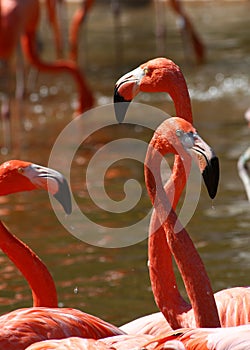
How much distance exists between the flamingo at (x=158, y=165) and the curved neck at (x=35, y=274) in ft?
1.82

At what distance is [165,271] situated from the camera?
4.09 m

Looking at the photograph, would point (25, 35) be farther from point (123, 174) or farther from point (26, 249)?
point (26, 249)

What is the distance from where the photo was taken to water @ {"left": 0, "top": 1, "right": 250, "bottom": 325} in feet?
17.5

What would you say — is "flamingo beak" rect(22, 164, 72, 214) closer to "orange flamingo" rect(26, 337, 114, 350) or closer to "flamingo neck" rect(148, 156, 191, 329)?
"flamingo neck" rect(148, 156, 191, 329)

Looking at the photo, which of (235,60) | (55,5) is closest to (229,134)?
(235,60)

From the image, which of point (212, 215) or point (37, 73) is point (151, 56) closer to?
point (37, 73)

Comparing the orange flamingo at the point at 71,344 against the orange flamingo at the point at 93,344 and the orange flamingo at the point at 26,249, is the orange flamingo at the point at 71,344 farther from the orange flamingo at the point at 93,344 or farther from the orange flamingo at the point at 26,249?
the orange flamingo at the point at 26,249

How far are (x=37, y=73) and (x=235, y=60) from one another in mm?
2070

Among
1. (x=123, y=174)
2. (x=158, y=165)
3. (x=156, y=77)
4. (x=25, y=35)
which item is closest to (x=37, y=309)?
(x=158, y=165)

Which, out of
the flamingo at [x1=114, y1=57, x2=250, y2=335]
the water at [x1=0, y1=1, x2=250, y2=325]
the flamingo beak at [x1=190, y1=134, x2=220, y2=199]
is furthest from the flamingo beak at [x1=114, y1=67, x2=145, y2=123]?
the water at [x1=0, y1=1, x2=250, y2=325]

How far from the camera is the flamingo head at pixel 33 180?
3961 millimetres

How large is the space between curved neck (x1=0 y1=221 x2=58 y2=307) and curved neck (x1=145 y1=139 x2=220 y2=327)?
527 mm

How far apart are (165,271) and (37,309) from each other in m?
0.57

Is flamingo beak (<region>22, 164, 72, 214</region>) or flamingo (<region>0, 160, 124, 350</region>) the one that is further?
flamingo beak (<region>22, 164, 72, 214</region>)
